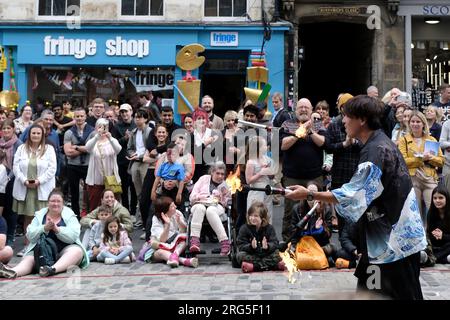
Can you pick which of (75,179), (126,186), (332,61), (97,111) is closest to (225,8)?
(332,61)

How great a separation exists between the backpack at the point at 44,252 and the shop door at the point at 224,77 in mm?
9653

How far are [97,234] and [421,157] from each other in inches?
171

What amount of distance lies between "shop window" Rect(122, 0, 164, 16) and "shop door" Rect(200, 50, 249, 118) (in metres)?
1.62

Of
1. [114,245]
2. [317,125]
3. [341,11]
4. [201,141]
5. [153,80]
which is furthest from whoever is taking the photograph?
[153,80]

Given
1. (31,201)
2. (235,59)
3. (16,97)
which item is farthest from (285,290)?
(235,59)

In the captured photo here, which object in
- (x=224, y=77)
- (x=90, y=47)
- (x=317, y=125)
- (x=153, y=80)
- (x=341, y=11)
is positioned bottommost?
(x=317, y=125)

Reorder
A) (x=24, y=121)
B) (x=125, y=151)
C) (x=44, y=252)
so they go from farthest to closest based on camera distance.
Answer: (x=24, y=121)
(x=125, y=151)
(x=44, y=252)

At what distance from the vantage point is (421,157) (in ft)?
31.3

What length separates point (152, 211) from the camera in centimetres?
942

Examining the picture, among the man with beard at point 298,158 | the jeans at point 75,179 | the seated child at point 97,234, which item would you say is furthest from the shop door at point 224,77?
the seated child at point 97,234

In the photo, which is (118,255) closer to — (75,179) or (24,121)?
(75,179)

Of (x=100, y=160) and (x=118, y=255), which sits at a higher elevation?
(x=100, y=160)

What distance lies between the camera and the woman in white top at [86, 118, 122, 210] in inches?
410
